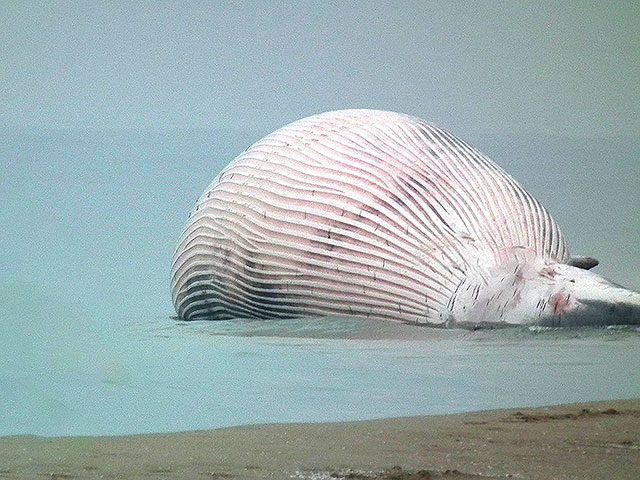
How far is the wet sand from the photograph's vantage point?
7.01 ft

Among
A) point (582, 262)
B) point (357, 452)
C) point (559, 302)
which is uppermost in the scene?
point (582, 262)

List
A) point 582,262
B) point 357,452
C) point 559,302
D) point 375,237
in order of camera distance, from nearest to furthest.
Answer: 1. point 357,452
2. point 559,302
3. point 375,237
4. point 582,262

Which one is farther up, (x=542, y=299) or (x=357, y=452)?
(x=542, y=299)

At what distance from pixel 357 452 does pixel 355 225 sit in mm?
1706

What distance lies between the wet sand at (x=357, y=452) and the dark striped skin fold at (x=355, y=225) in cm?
117

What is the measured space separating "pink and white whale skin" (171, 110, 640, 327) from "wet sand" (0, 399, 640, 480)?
3.04 feet

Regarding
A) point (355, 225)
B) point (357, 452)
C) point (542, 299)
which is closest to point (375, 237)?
point (355, 225)

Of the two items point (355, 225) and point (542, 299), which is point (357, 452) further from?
point (355, 225)

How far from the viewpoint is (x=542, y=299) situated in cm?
356

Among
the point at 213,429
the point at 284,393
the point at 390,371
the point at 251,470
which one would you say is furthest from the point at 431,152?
the point at 251,470

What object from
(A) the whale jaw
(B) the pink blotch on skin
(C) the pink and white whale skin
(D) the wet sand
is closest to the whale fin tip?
(C) the pink and white whale skin

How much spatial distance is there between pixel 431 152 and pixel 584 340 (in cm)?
113

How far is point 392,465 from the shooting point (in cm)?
225

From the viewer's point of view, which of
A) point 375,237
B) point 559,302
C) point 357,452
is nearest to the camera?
point 357,452
